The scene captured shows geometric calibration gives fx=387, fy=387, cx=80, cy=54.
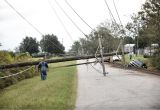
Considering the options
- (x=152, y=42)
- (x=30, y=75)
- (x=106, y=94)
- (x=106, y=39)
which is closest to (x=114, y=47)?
(x=106, y=39)

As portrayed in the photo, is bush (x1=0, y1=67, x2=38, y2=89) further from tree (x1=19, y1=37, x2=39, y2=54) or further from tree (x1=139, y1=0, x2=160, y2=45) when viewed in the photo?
tree (x1=19, y1=37, x2=39, y2=54)

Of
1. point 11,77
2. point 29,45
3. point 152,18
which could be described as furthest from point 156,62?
point 29,45

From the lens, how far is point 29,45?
131125mm

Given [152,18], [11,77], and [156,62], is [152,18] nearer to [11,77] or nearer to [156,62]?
[156,62]

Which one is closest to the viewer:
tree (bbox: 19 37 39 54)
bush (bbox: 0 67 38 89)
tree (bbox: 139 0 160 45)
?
bush (bbox: 0 67 38 89)

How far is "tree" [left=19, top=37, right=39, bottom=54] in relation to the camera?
5202 inches

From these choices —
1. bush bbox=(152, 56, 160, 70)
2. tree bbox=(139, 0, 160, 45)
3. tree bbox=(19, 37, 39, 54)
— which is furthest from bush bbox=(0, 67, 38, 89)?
tree bbox=(19, 37, 39, 54)

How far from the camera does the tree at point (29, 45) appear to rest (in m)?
132

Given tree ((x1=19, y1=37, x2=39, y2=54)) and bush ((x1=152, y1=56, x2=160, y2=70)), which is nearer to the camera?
bush ((x1=152, y1=56, x2=160, y2=70))

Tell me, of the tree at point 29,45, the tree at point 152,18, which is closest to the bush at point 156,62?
the tree at point 152,18

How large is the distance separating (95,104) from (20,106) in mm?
Result: 3081

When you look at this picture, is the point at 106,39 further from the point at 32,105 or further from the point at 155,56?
the point at 32,105

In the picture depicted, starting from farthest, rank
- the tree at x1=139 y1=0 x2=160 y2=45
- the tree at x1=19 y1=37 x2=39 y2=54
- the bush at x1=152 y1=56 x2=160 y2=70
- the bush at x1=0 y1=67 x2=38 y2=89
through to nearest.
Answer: the tree at x1=19 y1=37 x2=39 y2=54, the tree at x1=139 y1=0 x2=160 y2=45, the bush at x1=152 y1=56 x2=160 y2=70, the bush at x1=0 y1=67 x2=38 y2=89

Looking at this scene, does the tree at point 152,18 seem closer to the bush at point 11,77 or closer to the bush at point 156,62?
the bush at point 156,62
